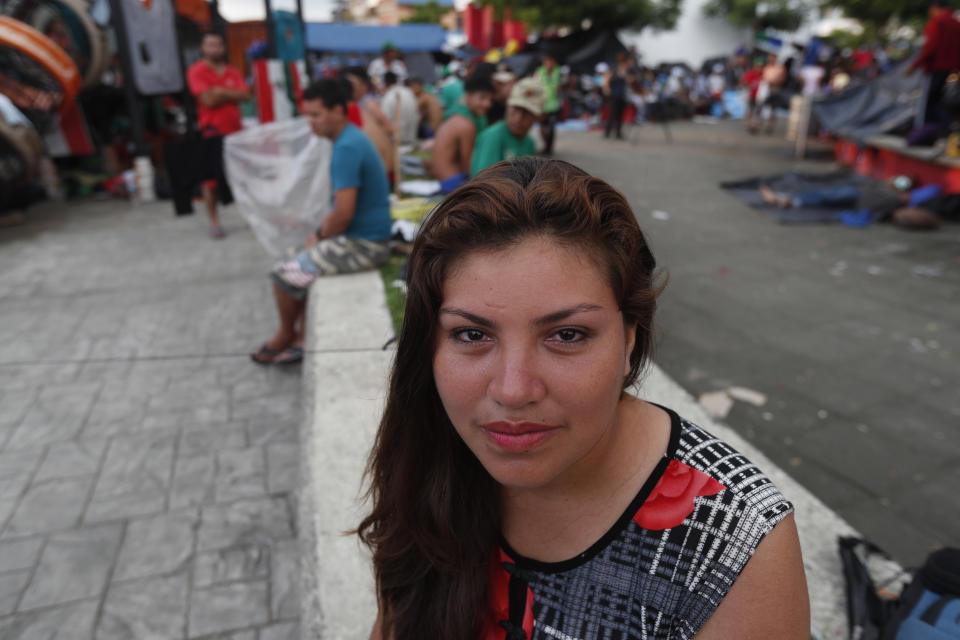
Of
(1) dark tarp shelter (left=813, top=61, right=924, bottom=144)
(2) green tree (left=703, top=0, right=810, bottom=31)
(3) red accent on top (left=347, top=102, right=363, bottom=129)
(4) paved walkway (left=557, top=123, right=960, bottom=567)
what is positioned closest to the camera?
(4) paved walkway (left=557, top=123, right=960, bottom=567)

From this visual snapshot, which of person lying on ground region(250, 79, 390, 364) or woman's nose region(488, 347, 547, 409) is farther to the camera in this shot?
person lying on ground region(250, 79, 390, 364)

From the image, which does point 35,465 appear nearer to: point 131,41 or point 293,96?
point 293,96

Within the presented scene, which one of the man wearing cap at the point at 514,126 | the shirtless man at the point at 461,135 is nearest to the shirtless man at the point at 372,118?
the shirtless man at the point at 461,135

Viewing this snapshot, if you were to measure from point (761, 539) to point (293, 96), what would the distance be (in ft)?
26.7

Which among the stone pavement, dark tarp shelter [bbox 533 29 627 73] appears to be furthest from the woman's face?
dark tarp shelter [bbox 533 29 627 73]

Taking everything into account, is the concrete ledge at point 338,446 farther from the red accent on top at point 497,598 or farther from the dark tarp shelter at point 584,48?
the dark tarp shelter at point 584,48

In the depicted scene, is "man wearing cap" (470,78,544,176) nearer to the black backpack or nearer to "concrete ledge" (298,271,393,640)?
"concrete ledge" (298,271,393,640)

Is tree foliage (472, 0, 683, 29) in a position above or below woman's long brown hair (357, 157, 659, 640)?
above

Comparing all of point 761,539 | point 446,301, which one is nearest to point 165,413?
point 446,301

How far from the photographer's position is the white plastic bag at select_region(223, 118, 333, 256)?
5449mm

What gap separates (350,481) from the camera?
96.3 inches

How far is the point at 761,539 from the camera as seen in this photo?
1.03m

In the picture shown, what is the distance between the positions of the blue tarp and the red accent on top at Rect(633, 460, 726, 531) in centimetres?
2896

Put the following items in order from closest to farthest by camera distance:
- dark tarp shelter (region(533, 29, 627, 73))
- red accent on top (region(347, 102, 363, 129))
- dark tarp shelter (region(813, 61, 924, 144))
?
red accent on top (region(347, 102, 363, 129)) → dark tarp shelter (region(813, 61, 924, 144)) → dark tarp shelter (region(533, 29, 627, 73))
